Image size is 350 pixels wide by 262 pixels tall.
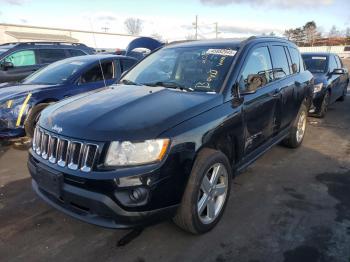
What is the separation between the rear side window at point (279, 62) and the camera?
477 centimetres

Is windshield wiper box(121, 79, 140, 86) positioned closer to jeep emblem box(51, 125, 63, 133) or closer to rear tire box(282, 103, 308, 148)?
jeep emblem box(51, 125, 63, 133)

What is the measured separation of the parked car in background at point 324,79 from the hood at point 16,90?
6163 millimetres

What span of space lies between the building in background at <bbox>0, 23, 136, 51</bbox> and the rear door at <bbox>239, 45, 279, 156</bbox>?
37852 mm

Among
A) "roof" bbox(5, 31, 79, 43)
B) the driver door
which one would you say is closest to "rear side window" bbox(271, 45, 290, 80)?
the driver door

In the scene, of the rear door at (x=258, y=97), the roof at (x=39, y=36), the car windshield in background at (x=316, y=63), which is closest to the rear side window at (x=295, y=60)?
the rear door at (x=258, y=97)

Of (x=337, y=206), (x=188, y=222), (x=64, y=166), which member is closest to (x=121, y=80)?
(x=64, y=166)

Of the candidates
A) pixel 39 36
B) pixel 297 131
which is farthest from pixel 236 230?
pixel 39 36

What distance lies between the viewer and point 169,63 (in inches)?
171

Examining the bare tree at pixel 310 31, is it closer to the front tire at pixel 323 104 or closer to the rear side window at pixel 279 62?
the front tire at pixel 323 104

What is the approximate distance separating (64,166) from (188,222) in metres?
1.20

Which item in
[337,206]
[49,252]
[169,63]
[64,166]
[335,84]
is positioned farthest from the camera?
[335,84]

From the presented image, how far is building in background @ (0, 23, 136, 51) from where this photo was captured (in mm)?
41656

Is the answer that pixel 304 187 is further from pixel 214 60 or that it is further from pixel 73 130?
pixel 73 130

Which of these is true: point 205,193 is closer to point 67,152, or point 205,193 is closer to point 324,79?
point 67,152
